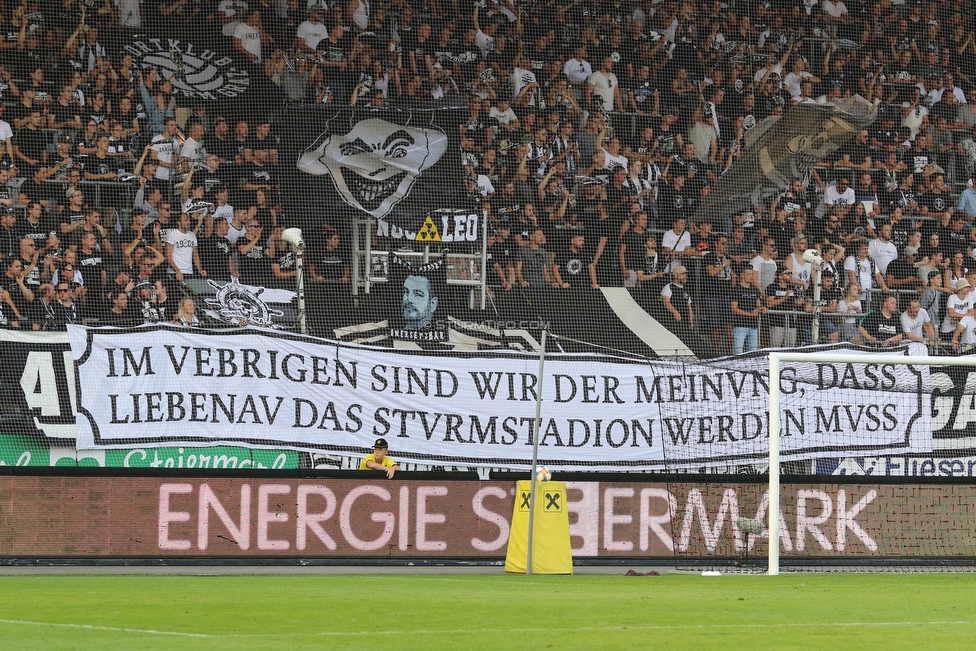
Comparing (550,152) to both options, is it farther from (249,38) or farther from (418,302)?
(249,38)

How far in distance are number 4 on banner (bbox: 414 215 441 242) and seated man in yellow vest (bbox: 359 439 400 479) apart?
185 inches

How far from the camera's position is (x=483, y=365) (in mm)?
15000

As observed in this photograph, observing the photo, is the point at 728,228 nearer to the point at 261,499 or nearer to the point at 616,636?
the point at 261,499

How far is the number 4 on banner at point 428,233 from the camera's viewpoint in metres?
17.9

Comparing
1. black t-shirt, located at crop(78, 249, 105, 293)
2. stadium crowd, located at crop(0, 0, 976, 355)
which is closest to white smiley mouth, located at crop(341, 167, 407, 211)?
stadium crowd, located at crop(0, 0, 976, 355)

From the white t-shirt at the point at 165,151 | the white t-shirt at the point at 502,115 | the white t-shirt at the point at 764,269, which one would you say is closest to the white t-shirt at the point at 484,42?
the white t-shirt at the point at 502,115

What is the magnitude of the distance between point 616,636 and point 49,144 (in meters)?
14.0

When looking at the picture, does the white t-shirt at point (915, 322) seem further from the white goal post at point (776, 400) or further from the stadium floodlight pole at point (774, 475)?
the stadium floodlight pole at point (774, 475)

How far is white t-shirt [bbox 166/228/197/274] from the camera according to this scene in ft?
56.6

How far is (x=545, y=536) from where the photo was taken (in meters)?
12.4

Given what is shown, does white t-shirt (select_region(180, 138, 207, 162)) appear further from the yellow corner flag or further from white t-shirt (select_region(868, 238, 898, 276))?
white t-shirt (select_region(868, 238, 898, 276))

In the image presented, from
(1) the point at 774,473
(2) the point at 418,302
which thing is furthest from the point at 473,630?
(2) the point at 418,302

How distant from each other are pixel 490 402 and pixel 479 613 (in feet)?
23.4

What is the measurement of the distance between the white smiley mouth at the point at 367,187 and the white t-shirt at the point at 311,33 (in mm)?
2656
